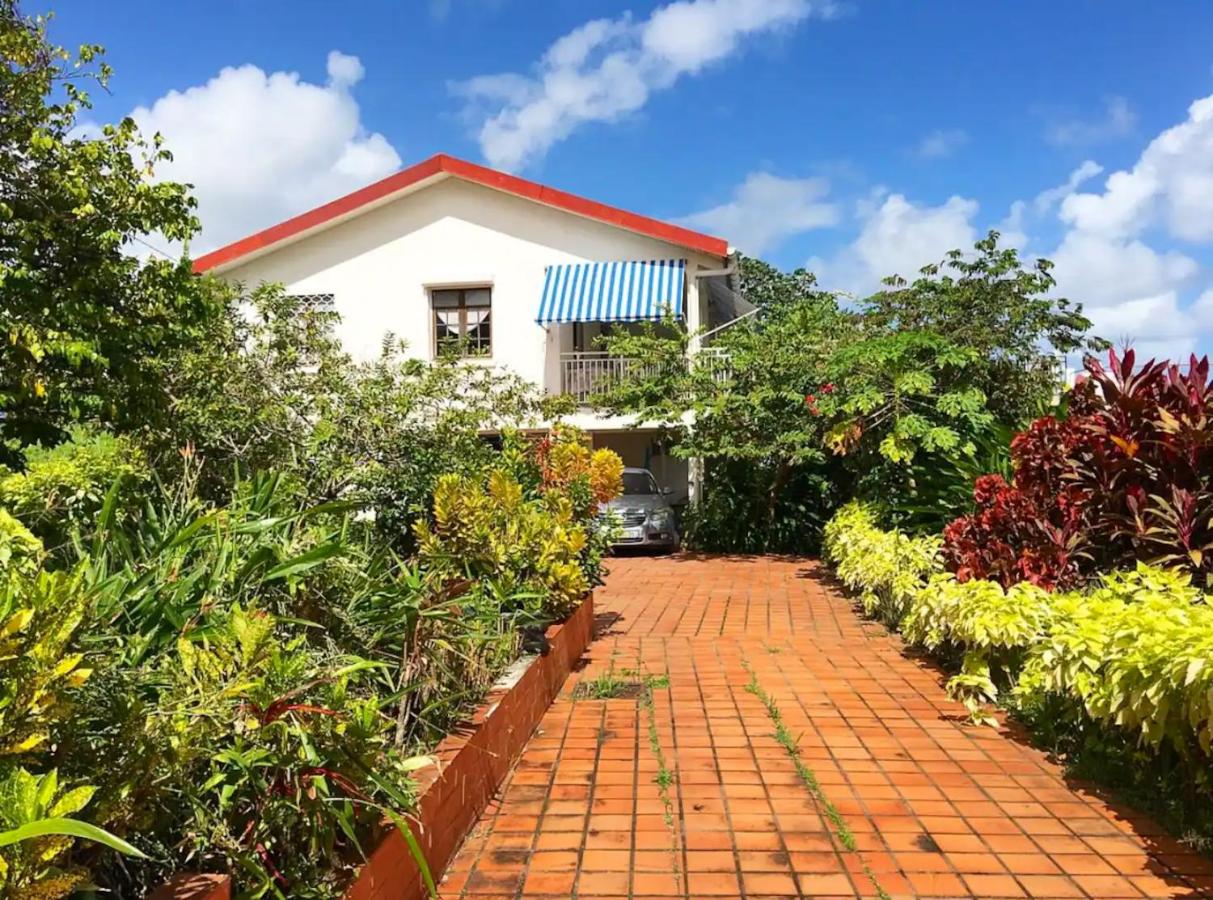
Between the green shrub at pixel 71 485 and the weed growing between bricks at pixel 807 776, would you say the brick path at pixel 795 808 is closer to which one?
the weed growing between bricks at pixel 807 776

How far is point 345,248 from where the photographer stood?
697 inches

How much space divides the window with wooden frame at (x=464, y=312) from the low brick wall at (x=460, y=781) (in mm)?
12878

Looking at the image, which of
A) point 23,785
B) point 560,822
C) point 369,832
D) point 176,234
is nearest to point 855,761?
point 560,822

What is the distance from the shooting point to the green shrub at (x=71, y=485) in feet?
12.5

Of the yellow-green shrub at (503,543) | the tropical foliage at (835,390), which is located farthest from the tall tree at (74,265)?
the tropical foliage at (835,390)

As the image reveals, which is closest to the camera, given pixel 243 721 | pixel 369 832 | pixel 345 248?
pixel 243 721

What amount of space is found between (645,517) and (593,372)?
397 cm

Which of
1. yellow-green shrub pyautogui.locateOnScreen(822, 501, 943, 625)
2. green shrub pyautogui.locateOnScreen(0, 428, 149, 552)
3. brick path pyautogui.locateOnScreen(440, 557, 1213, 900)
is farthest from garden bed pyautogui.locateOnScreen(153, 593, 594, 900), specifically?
yellow-green shrub pyautogui.locateOnScreen(822, 501, 943, 625)

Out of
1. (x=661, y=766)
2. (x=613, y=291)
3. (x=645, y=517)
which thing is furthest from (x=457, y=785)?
(x=613, y=291)

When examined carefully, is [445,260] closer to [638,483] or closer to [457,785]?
[638,483]

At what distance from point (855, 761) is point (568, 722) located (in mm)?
1592

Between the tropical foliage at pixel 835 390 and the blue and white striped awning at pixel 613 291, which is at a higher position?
the blue and white striped awning at pixel 613 291

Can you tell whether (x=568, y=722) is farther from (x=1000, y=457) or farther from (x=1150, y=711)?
(x=1000, y=457)

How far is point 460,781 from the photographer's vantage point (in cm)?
339
